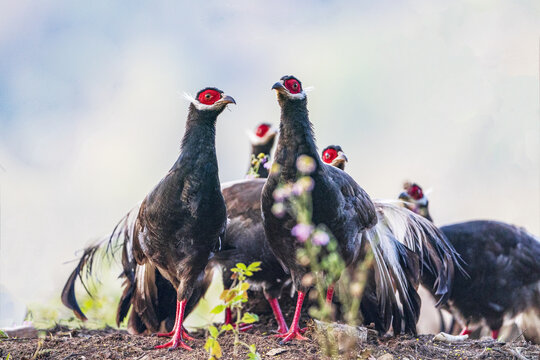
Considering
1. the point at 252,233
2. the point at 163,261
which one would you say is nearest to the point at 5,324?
the point at 163,261

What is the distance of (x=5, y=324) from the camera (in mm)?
5527

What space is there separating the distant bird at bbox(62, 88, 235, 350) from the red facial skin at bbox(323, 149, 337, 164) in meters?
1.42

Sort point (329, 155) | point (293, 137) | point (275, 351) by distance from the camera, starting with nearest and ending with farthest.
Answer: point (275, 351) < point (293, 137) < point (329, 155)

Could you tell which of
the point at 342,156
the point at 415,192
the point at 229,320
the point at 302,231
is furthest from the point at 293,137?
the point at 415,192

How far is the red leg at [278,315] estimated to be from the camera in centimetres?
494

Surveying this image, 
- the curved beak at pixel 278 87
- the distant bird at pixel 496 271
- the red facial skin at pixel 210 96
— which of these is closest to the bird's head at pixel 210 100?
the red facial skin at pixel 210 96

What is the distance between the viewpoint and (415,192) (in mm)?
6586

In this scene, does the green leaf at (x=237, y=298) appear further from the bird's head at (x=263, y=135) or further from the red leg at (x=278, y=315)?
the bird's head at (x=263, y=135)

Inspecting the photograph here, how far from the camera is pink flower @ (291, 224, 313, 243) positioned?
398cm

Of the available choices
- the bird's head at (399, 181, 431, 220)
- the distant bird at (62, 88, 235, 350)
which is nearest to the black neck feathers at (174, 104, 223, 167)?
the distant bird at (62, 88, 235, 350)

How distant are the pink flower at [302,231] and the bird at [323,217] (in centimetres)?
4

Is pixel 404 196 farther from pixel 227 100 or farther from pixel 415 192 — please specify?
pixel 227 100

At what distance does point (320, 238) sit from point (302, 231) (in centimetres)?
13

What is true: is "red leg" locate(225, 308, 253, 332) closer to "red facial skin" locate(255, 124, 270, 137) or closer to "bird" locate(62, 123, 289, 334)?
"bird" locate(62, 123, 289, 334)
